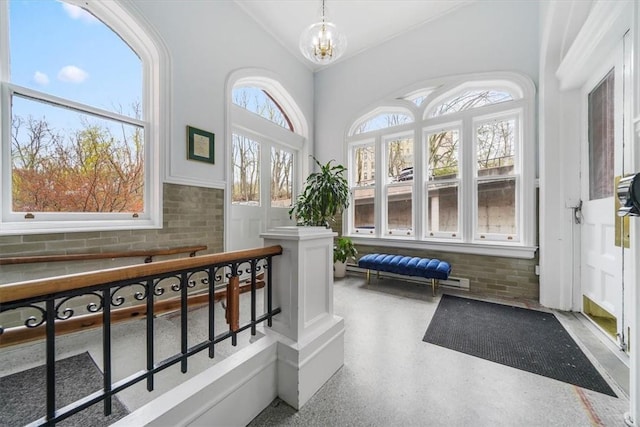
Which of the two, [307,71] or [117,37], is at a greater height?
[307,71]

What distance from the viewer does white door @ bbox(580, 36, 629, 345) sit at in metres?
1.91

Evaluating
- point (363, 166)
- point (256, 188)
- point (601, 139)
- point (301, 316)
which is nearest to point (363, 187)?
point (363, 166)

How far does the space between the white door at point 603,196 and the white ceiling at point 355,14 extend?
89.1 inches

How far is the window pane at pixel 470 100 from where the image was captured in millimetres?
3383

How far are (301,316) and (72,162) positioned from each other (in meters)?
2.52

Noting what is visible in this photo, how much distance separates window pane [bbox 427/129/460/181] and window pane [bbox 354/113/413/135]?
21.0 inches

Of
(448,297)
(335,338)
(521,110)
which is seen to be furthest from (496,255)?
(335,338)

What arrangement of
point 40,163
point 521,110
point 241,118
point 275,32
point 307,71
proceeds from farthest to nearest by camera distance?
point 307,71 < point 275,32 < point 241,118 < point 521,110 < point 40,163

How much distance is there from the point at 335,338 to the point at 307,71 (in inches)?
190

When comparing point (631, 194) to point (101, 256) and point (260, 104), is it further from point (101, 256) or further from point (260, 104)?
point (260, 104)

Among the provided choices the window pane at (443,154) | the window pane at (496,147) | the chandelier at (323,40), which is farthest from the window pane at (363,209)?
the chandelier at (323,40)

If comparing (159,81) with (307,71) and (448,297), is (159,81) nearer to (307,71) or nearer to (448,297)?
(307,71)

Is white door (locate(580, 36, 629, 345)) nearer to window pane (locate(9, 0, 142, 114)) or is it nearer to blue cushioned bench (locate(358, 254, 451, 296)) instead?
blue cushioned bench (locate(358, 254, 451, 296))

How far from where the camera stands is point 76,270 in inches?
85.7
